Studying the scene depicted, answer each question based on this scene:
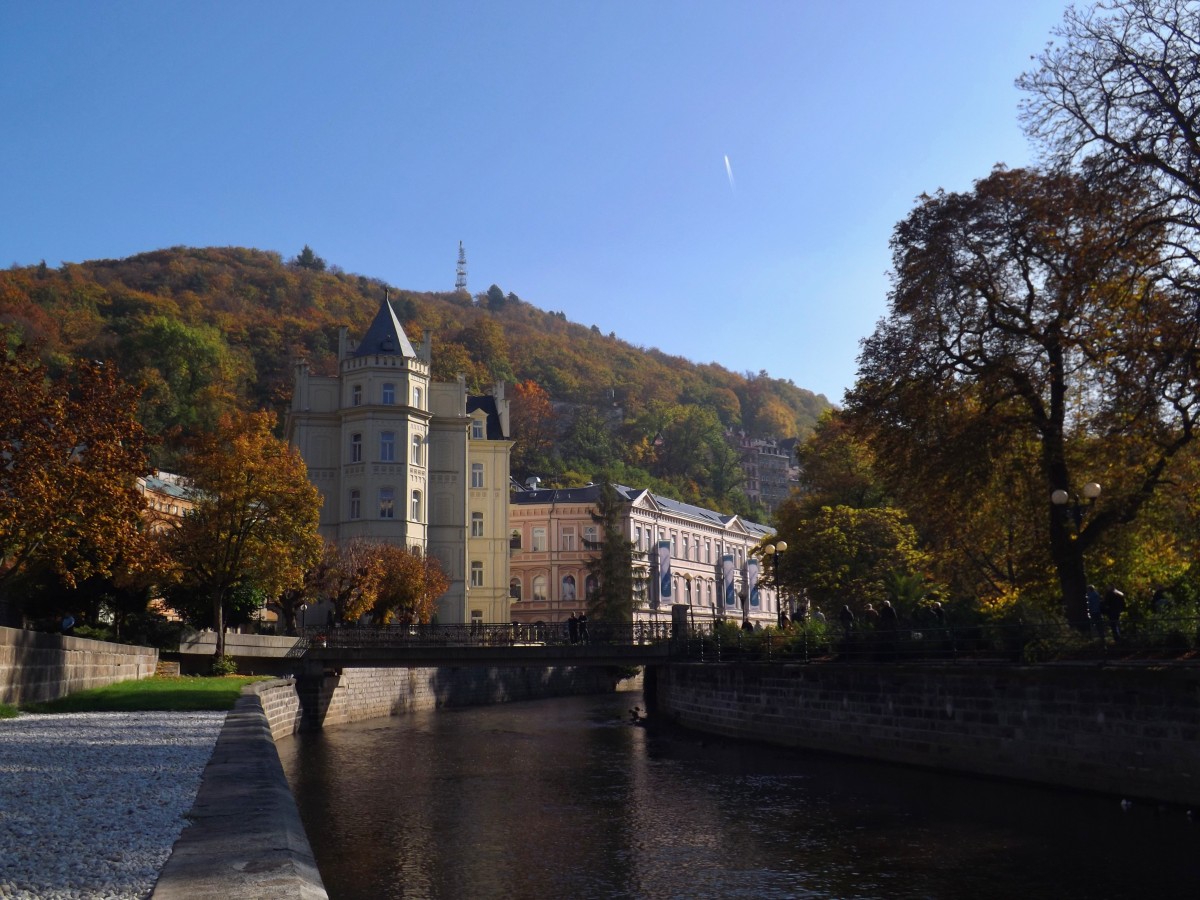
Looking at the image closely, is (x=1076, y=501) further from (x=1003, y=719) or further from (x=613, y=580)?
(x=613, y=580)

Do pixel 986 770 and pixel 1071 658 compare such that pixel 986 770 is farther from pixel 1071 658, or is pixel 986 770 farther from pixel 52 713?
pixel 52 713

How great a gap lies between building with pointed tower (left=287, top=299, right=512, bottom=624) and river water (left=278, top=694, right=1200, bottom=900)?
3068 cm

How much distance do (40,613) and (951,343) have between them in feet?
100.0

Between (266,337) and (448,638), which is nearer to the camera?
(448,638)

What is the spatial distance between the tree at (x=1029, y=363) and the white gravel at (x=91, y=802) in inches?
748

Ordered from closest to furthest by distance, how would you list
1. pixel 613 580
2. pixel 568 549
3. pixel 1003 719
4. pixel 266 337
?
pixel 1003 719
pixel 613 580
pixel 568 549
pixel 266 337

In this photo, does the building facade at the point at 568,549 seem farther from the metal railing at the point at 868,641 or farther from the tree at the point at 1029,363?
the tree at the point at 1029,363

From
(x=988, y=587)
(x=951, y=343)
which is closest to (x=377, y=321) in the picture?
(x=988, y=587)

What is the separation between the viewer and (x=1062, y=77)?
79.4 feet

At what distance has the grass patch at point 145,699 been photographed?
24.5m

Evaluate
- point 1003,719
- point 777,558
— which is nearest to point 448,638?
point 777,558

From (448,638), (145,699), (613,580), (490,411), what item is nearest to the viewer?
(145,699)

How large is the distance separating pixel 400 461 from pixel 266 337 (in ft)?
197

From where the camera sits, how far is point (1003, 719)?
911 inches
